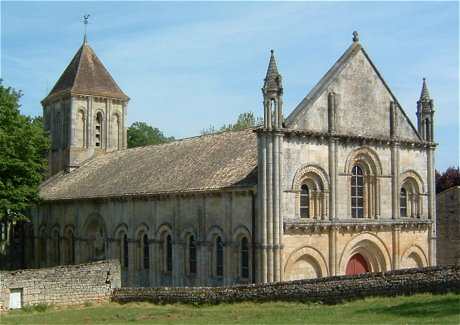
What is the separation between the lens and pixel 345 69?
33.7 meters

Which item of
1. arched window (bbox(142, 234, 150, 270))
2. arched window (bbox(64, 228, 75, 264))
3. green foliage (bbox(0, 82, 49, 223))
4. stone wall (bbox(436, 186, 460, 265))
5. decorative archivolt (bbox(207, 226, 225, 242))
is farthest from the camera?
arched window (bbox(64, 228, 75, 264))

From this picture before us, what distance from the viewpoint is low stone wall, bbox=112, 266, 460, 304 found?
71.7 ft

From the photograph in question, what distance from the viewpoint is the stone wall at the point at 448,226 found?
42.5 meters

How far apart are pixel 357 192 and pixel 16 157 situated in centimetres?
2021

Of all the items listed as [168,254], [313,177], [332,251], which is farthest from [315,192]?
[168,254]

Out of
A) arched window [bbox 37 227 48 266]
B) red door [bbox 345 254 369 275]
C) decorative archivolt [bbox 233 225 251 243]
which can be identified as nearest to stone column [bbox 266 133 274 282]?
decorative archivolt [bbox 233 225 251 243]

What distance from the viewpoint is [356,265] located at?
33969 mm

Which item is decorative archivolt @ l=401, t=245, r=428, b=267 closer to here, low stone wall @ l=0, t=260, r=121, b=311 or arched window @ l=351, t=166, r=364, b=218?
arched window @ l=351, t=166, r=364, b=218

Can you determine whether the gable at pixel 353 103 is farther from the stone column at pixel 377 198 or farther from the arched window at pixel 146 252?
the arched window at pixel 146 252

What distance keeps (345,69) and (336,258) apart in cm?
893

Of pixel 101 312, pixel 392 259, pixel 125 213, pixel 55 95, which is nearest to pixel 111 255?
pixel 125 213

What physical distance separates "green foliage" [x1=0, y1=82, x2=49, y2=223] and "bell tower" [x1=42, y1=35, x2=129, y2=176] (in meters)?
10.4

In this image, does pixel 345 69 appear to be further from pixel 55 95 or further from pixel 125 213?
pixel 55 95

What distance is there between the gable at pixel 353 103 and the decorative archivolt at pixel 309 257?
17.7 feet
